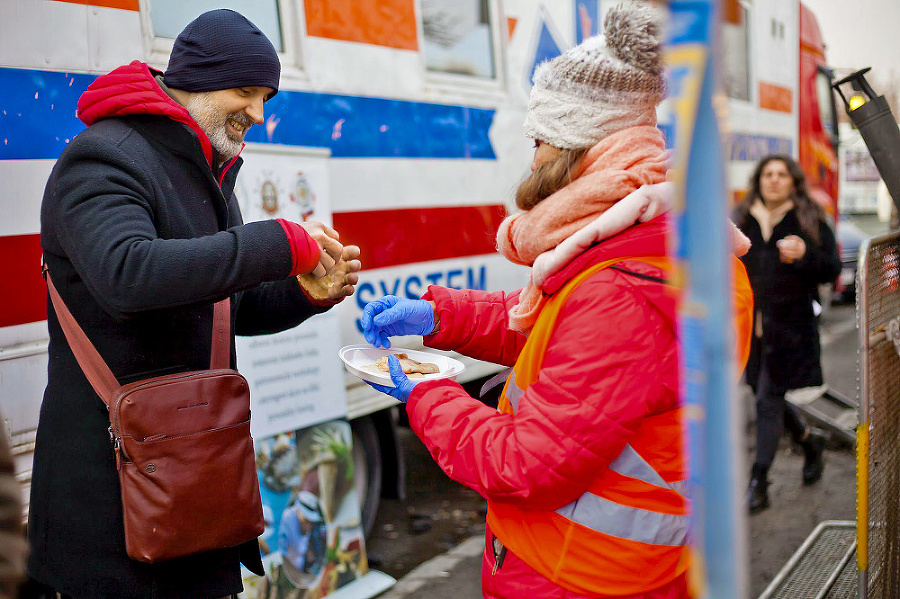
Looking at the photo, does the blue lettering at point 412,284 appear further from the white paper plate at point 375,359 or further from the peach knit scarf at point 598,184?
the peach knit scarf at point 598,184

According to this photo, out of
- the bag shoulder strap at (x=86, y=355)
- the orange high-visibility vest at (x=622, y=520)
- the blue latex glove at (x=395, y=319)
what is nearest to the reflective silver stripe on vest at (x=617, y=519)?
the orange high-visibility vest at (x=622, y=520)

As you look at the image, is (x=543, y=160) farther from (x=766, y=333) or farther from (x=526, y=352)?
(x=766, y=333)

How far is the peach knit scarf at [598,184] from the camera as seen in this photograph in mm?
1492

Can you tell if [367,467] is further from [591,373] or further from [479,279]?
[591,373]

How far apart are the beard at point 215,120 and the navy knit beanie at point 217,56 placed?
0.10 ft

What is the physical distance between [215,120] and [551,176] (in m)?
0.86

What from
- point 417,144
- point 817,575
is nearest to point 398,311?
point 417,144

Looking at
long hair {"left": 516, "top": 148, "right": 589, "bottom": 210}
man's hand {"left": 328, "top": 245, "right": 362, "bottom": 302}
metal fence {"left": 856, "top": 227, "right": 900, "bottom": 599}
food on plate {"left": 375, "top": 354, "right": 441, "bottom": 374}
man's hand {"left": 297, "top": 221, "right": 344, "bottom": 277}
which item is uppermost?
long hair {"left": 516, "top": 148, "right": 589, "bottom": 210}

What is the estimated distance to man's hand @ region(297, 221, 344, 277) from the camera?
1.90 meters

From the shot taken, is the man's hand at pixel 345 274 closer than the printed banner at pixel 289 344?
Yes

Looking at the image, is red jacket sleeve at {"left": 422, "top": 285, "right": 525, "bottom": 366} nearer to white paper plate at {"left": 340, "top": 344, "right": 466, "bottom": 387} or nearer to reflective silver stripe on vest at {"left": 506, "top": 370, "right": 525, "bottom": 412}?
white paper plate at {"left": 340, "top": 344, "right": 466, "bottom": 387}

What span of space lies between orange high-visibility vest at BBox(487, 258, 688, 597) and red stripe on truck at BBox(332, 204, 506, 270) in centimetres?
206

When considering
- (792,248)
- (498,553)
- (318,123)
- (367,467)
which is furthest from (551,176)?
(792,248)

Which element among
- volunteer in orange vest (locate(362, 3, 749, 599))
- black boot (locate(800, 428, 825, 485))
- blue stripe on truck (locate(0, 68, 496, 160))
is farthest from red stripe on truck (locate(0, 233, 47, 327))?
black boot (locate(800, 428, 825, 485))
